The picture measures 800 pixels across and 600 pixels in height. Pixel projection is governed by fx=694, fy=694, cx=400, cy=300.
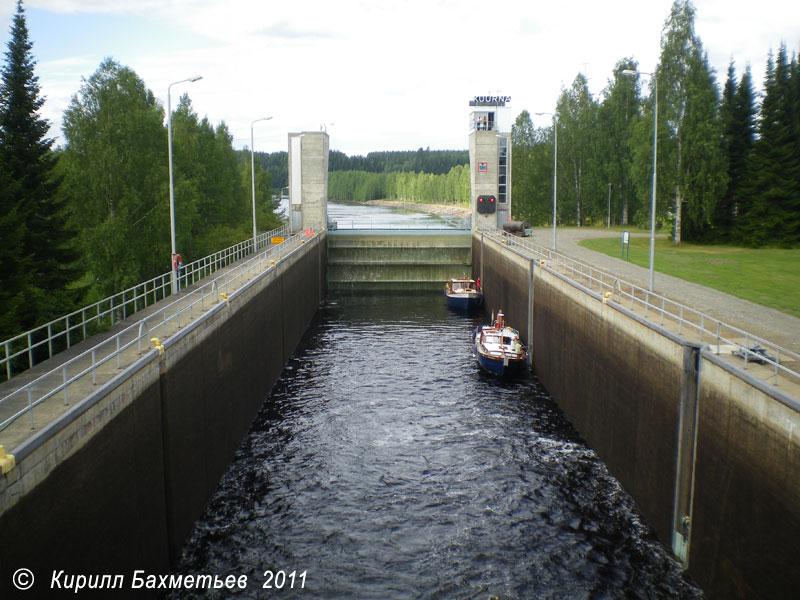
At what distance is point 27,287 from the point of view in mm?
22000

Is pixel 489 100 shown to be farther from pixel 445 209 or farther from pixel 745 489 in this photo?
pixel 445 209

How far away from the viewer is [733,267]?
120 ft

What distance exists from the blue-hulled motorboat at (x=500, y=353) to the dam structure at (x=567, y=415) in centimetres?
159

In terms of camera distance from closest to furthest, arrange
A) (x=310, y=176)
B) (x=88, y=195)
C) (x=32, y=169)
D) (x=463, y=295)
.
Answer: (x=32, y=169) < (x=88, y=195) < (x=463, y=295) < (x=310, y=176)

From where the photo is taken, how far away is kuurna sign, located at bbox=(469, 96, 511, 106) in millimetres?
58953

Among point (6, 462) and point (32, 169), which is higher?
point (32, 169)

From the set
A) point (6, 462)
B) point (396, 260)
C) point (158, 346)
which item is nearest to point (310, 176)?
point (396, 260)

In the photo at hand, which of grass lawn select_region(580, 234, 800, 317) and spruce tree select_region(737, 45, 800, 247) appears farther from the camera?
spruce tree select_region(737, 45, 800, 247)

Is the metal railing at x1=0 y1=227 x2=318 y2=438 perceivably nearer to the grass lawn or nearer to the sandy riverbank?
the grass lawn

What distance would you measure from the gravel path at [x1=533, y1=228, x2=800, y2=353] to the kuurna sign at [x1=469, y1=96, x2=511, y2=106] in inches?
848

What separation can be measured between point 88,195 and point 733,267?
33955mm

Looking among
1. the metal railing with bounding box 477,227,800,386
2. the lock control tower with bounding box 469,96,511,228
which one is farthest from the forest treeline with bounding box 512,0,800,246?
the metal railing with bounding box 477,227,800,386

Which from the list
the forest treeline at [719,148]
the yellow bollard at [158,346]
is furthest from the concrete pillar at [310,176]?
the yellow bollard at [158,346]

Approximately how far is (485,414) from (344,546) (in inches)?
412
